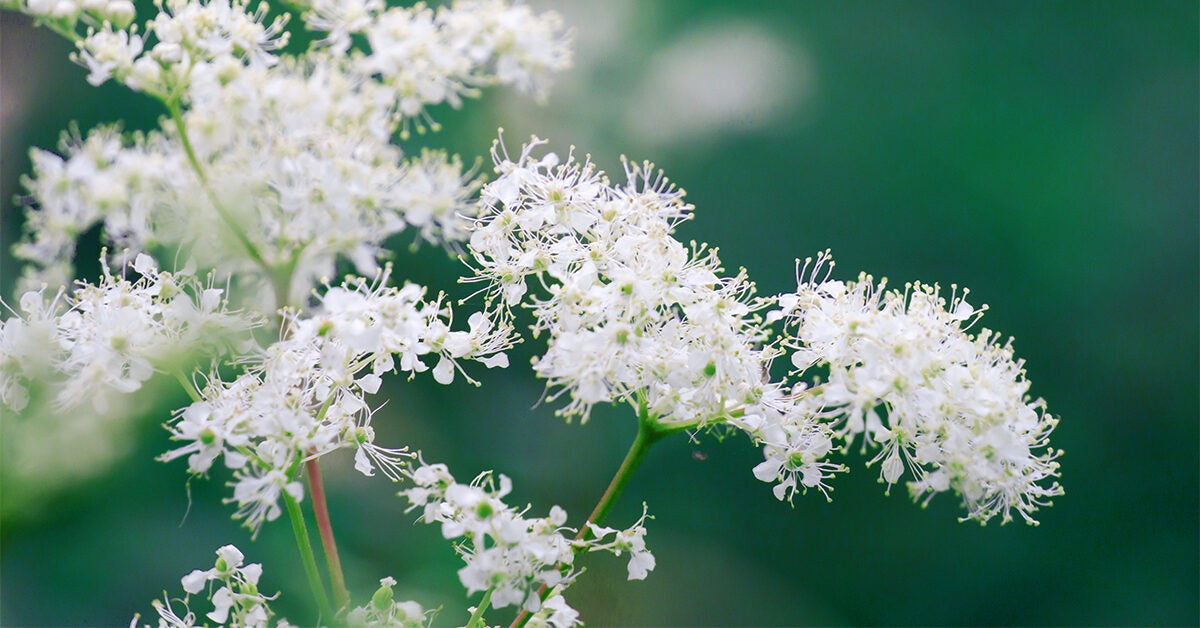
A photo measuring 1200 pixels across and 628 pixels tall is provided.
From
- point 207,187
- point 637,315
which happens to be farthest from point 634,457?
point 207,187

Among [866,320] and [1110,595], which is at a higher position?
[1110,595]

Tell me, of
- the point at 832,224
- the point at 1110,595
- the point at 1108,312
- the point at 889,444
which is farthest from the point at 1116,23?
the point at 889,444

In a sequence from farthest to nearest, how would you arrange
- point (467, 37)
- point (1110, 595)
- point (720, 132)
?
point (1110, 595), point (720, 132), point (467, 37)

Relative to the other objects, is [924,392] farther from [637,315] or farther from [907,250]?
[907,250]

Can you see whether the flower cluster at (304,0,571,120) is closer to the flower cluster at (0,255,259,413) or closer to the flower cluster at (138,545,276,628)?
the flower cluster at (0,255,259,413)

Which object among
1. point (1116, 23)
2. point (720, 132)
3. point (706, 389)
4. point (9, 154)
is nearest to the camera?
point (706, 389)

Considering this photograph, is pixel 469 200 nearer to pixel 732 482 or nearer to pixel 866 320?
pixel 866 320

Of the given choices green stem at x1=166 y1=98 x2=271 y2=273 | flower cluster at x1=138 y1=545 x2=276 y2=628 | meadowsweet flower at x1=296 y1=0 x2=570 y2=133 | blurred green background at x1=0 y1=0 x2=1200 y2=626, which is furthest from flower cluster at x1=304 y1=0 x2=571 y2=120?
blurred green background at x1=0 y1=0 x2=1200 y2=626

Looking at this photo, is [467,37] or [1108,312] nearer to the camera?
[467,37]
